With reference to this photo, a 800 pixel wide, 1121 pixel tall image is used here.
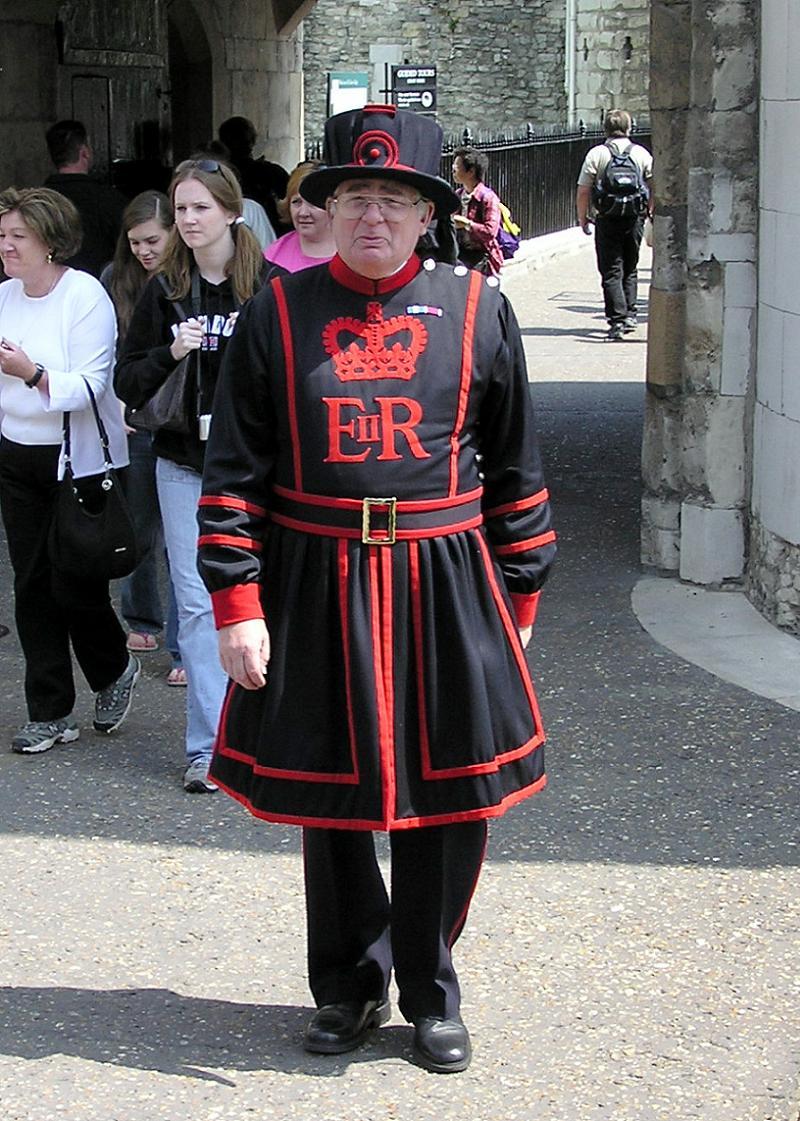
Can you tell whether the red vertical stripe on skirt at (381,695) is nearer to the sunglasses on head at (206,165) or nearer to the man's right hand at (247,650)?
the man's right hand at (247,650)

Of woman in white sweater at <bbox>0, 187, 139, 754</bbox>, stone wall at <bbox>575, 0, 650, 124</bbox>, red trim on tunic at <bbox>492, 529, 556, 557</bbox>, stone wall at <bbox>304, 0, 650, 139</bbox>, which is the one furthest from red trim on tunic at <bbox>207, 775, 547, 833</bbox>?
stone wall at <bbox>304, 0, 650, 139</bbox>

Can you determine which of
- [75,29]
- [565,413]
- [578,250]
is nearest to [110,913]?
[565,413]

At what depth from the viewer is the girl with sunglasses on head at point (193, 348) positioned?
205 inches

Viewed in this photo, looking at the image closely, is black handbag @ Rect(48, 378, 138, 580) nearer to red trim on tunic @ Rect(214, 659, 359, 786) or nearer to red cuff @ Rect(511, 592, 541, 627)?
red trim on tunic @ Rect(214, 659, 359, 786)

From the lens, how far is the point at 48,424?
5.61 metres

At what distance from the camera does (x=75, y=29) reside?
44.7 ft

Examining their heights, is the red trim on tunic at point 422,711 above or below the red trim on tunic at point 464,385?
below

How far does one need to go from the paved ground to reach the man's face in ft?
5.01

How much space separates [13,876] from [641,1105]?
1833mm

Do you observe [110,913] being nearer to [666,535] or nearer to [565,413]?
[666,535]

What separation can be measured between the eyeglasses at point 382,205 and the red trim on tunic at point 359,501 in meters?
0.50

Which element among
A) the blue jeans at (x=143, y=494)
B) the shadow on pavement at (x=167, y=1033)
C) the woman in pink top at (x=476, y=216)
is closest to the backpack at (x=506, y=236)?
the woman in pink top at (x=476, y=216)

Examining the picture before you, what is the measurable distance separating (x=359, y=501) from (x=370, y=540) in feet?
0.24

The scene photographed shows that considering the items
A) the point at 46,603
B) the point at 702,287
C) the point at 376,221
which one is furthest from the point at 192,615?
the point at 702,287
